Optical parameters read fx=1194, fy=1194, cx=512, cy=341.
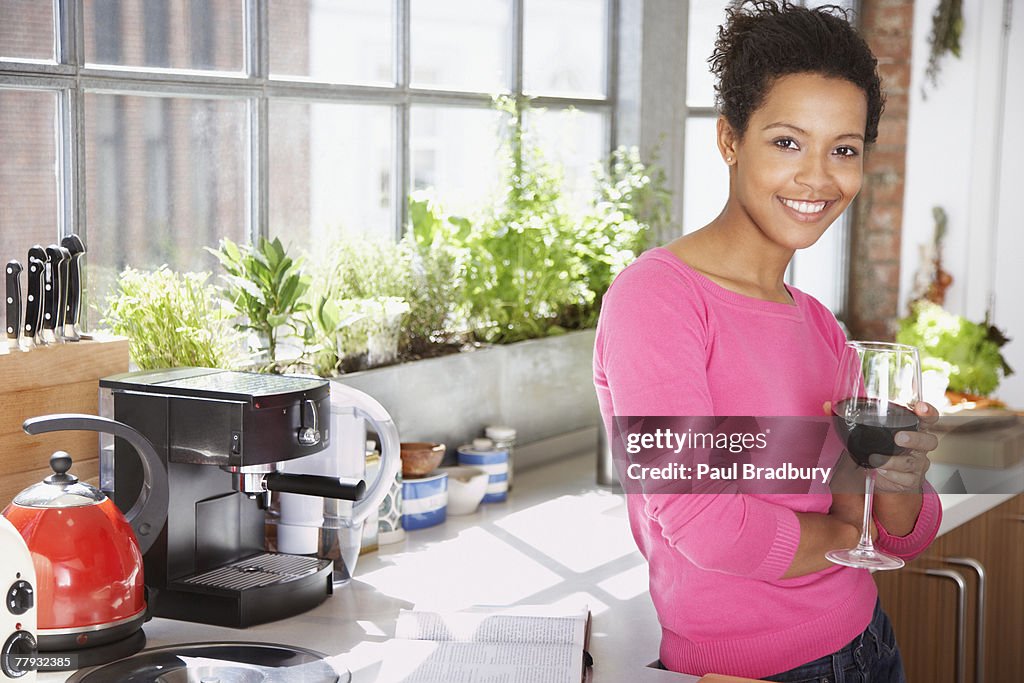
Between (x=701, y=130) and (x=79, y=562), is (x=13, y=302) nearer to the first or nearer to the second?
(x=79, y=562)

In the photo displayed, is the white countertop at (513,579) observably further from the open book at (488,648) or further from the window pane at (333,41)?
the window pane at (333,41)

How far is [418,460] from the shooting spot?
2.23 metres

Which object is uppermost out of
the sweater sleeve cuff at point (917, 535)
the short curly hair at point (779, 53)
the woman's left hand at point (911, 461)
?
the short curly hair at point (779, 53)

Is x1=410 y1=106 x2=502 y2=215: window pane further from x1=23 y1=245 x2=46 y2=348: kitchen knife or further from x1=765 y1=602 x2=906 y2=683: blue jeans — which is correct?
x1=765 y1=602 x2=906 y2=683: blue jeans

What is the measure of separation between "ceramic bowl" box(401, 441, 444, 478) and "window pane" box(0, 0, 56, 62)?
0.94 metres

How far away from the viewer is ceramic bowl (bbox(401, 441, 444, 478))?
7.30ft

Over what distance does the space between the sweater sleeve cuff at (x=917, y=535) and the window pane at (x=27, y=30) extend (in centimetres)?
156

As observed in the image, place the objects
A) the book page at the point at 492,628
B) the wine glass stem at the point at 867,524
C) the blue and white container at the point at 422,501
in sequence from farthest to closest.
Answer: the blue and white container at the point at 422,501
the book page at the point at 492,628
the wine glass stem at the point at 867,524

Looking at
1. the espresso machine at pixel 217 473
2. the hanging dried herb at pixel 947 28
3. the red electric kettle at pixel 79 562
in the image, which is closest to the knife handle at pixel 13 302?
the espresso machine at pixel 217 473

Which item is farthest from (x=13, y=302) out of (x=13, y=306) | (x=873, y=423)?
(x=873, y=423)

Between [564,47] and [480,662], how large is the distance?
2.41 meters

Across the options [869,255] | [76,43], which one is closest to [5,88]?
[76,43]

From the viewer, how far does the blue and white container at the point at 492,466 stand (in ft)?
7.91

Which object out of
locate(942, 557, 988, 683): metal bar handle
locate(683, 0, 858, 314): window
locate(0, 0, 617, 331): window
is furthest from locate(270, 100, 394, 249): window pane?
locate(683, 0, 858, 314): window
